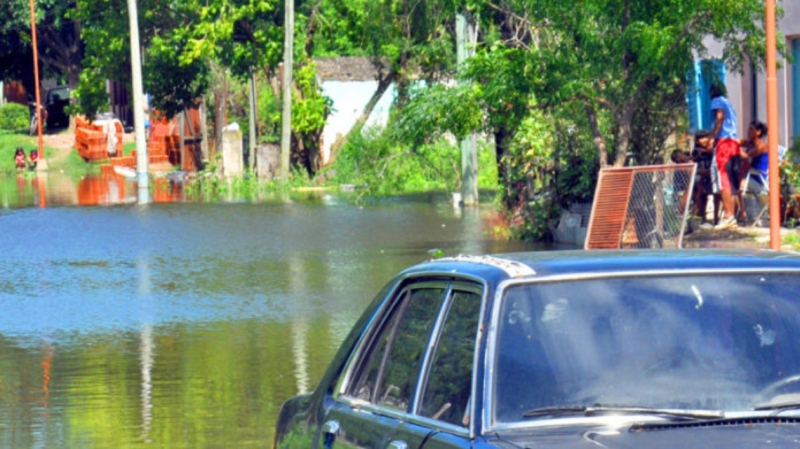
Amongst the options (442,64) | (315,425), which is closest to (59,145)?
(442,64)

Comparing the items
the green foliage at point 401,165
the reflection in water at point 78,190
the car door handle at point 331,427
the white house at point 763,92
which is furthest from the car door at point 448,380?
the reflection in water at point 78,190

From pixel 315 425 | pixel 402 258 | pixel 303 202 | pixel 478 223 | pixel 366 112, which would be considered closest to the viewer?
pixel 315 425

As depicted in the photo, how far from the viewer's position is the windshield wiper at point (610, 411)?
3842mm

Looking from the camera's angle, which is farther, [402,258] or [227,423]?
[402,258]

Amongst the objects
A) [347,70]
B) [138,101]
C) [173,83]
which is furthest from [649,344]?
[173,83]

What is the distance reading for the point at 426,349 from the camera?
171 inches

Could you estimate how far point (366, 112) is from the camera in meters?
39.2

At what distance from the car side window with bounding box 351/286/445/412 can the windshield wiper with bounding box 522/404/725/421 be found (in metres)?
0.59

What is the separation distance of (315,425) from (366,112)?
34497 millimetres

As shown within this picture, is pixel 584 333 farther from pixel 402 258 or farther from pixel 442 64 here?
pixel 442 64

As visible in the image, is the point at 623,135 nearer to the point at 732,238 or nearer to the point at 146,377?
the point at 732,238

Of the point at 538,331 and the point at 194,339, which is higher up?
the point at 538,331

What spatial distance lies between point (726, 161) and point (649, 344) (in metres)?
13.0

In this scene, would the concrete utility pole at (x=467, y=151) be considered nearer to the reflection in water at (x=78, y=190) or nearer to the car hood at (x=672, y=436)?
the reflection in water at (x=78, y=190)
